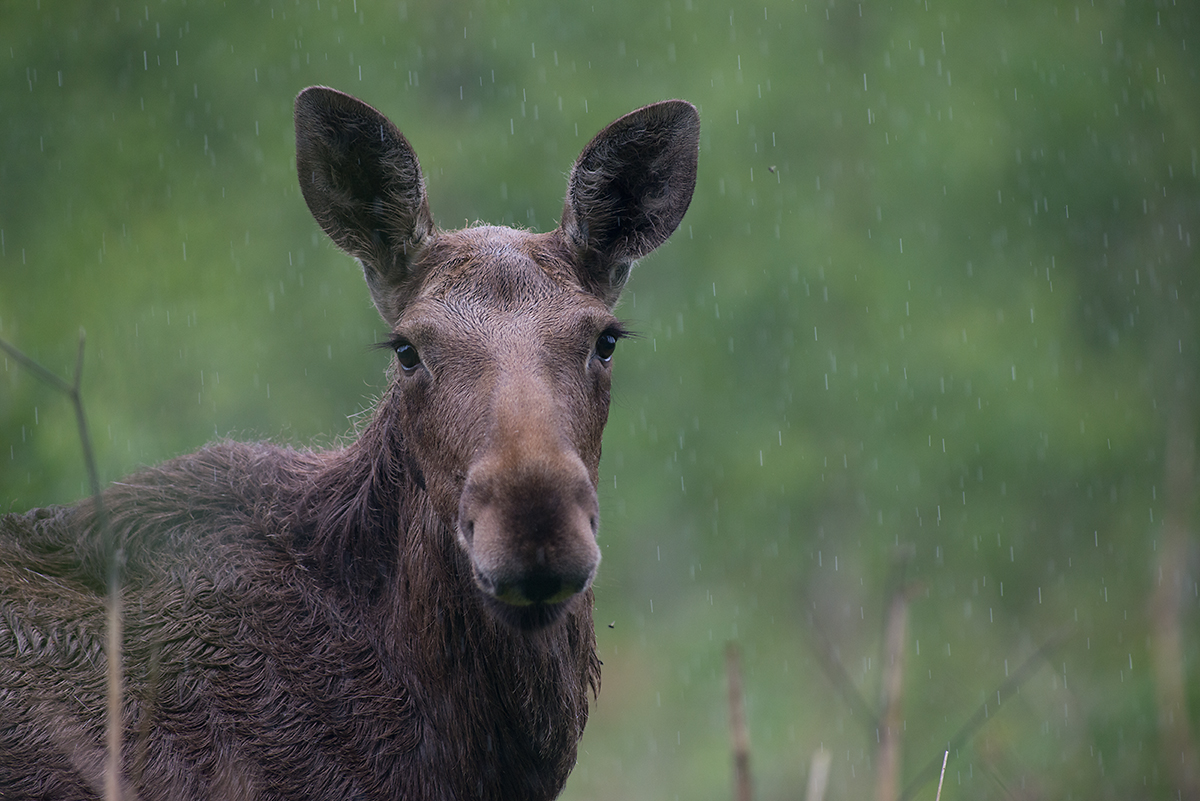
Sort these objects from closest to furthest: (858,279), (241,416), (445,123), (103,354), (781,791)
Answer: (103,354)
(241,416)
(781,791)
(445,123)
(858,279)

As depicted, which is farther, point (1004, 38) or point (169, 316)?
point (1004, 38)

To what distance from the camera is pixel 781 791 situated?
11.0 meters

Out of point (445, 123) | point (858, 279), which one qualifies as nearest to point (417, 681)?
point (445, 123)

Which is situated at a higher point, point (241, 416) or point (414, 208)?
point (241, 416)

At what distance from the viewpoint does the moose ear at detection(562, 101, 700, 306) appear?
13.2ft

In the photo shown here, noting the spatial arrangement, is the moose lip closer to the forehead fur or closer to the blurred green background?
the forehead fur

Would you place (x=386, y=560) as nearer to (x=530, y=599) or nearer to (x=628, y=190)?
(x=530, y=599)

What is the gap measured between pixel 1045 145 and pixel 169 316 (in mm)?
10139

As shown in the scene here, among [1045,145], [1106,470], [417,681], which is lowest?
[417,681]

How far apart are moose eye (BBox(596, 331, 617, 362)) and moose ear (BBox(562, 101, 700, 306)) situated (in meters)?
0.44

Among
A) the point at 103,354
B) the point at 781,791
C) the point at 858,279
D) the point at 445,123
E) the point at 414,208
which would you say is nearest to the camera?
the point at 414,208

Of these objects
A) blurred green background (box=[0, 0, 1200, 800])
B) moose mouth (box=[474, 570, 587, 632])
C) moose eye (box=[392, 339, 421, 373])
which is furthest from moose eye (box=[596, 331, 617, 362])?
blurred green background (box=[0, 0, 1200, 800])

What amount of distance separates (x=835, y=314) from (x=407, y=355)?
1008cm

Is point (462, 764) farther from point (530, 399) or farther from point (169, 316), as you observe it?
point (169, 316)
